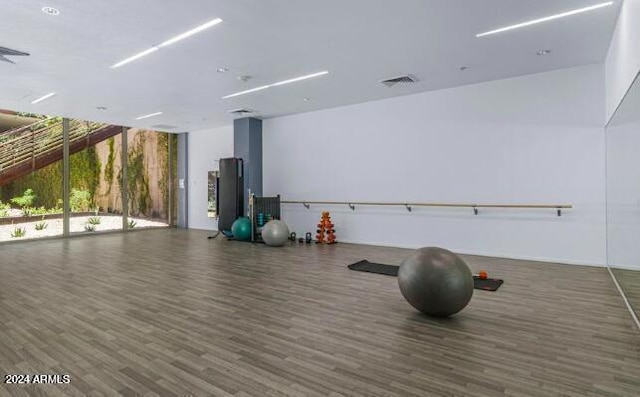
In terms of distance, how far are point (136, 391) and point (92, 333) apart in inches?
45.4

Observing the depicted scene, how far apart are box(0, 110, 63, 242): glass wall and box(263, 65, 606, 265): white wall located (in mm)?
5935

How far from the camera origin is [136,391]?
210 centimetres

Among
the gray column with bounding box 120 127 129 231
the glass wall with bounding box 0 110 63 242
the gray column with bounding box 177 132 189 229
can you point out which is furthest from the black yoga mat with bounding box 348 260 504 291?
the glass wall with bounding box 0 110 63 242

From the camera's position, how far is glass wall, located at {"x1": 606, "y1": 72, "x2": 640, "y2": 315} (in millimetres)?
3299

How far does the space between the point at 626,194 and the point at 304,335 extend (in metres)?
3.58

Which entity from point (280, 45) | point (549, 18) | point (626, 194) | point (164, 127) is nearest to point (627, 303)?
point (626, 194)

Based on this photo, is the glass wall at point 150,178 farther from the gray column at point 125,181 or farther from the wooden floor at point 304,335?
the wooden floor at point 304,335

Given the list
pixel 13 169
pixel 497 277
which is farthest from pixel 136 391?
pixel 13 169

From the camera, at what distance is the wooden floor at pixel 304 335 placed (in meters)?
2.17

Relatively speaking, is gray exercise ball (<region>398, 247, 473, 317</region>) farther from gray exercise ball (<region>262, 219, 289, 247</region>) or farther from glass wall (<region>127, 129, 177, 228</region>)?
glass wall (<region>127, 129, 177, 228</region>)

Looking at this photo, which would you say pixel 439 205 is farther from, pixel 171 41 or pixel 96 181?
pixel 96 181

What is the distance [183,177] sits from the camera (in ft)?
36.3

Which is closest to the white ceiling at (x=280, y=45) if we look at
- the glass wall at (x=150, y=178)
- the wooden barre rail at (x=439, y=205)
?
the wooden barre rail at (x=439, y=205)

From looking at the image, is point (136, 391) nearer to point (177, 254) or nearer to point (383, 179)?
point (177, 254)
